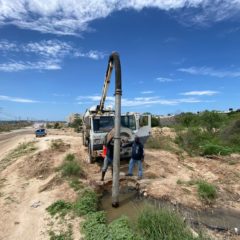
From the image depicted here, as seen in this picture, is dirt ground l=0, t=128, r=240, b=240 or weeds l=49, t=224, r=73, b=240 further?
dirt ground l=0, t=128, r=240, b=240

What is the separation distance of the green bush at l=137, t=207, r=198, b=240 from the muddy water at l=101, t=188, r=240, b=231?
0.89 metres

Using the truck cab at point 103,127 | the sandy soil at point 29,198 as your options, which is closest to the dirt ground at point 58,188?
the sandy soil at point 29,198

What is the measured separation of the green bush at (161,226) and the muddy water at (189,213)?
2.91 feet

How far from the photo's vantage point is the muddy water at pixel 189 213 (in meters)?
6.67

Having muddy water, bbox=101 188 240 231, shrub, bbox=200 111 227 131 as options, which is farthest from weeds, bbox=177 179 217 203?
shrub, bbox=200 111 227 131

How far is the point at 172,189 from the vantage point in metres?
8.79

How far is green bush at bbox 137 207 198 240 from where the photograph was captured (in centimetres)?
483

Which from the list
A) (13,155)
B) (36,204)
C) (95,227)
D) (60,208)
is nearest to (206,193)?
(95,227)

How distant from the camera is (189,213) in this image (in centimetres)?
719

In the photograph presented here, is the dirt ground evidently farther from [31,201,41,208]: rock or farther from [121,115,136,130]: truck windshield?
[121,115,136,130]: truck windshield

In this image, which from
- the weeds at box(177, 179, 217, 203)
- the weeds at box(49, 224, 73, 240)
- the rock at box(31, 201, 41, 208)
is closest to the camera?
the weeds at box(49, 224, 73, 240)

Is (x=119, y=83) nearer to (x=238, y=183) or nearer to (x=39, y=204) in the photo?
(x=39, y=204)

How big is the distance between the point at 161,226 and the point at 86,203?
2675 millimetres

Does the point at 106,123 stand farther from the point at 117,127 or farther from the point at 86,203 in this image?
the point at 86,203
